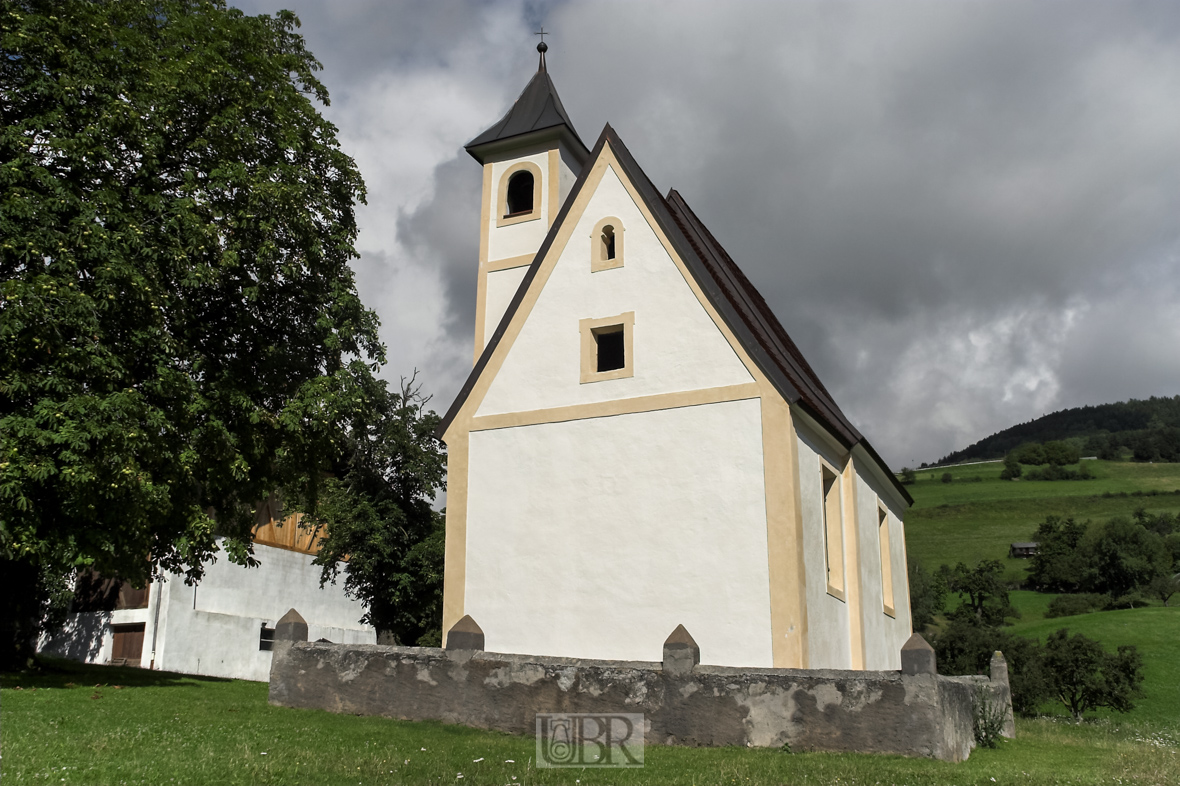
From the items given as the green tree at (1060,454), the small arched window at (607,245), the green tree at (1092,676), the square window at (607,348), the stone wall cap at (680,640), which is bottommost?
the green tree at (1092,676)

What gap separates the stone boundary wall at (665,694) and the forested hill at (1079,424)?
152617mm

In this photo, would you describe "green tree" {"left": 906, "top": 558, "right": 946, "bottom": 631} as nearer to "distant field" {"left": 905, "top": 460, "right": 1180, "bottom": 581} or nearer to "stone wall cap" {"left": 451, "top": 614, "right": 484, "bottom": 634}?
"distant field" {"left": 905, "top": 460, "right": 1180, "bottom": 581}

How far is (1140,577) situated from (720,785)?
94.9 metres

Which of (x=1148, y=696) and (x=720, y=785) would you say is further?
(x=1148, y=696)

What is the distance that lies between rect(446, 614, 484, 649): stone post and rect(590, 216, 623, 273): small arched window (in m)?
7.71

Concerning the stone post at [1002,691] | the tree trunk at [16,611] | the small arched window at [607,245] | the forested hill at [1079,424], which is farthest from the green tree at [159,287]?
the forested hill at [1079,424]

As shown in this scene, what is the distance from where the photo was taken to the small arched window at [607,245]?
58.0 ft

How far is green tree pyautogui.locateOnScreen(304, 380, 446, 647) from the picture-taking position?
96.5 feet

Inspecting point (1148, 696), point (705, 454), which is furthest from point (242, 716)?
point (1148, 696)

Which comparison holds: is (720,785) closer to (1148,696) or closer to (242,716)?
(242,716)

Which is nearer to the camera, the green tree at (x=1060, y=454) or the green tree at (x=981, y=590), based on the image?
the green tree at (x=981, y=590)

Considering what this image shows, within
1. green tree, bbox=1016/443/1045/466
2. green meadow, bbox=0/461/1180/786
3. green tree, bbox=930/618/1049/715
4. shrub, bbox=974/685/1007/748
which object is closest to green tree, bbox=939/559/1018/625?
green tree, bbox=930/618/1049/715

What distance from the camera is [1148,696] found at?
51.3m
